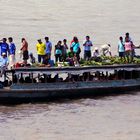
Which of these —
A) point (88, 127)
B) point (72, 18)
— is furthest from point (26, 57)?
point (72, 18)

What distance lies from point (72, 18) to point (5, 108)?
2619 cm

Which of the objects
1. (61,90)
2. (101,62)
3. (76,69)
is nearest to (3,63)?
(61,90)

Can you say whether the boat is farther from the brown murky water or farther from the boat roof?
the brown murky water

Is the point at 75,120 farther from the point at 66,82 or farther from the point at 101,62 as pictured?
the point at 101,62

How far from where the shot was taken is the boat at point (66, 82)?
24047 millimetres

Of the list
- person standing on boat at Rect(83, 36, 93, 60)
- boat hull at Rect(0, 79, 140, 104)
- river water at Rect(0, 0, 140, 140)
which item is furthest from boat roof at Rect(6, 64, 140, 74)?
person standing on boat at Rect(83, 36, 93, 60)

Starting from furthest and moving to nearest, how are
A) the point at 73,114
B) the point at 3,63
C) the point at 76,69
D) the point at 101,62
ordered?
the point at 101,62
the point at 76,69
the point at 3,63
the point at 73,114

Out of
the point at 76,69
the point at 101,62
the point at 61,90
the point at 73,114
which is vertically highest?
the point at 101,62

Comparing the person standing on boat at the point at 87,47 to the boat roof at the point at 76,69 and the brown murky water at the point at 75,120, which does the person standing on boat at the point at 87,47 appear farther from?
the brown murky water at the point at 75,120

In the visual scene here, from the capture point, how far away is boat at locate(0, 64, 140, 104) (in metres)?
24.0

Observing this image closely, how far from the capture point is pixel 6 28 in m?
44.6

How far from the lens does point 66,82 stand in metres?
25.0

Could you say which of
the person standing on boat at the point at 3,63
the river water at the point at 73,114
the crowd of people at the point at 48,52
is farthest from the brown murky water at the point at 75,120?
the crowd of people at the point at 48,52

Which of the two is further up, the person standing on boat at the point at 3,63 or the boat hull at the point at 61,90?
the person standing on boat at the point at 3,63
